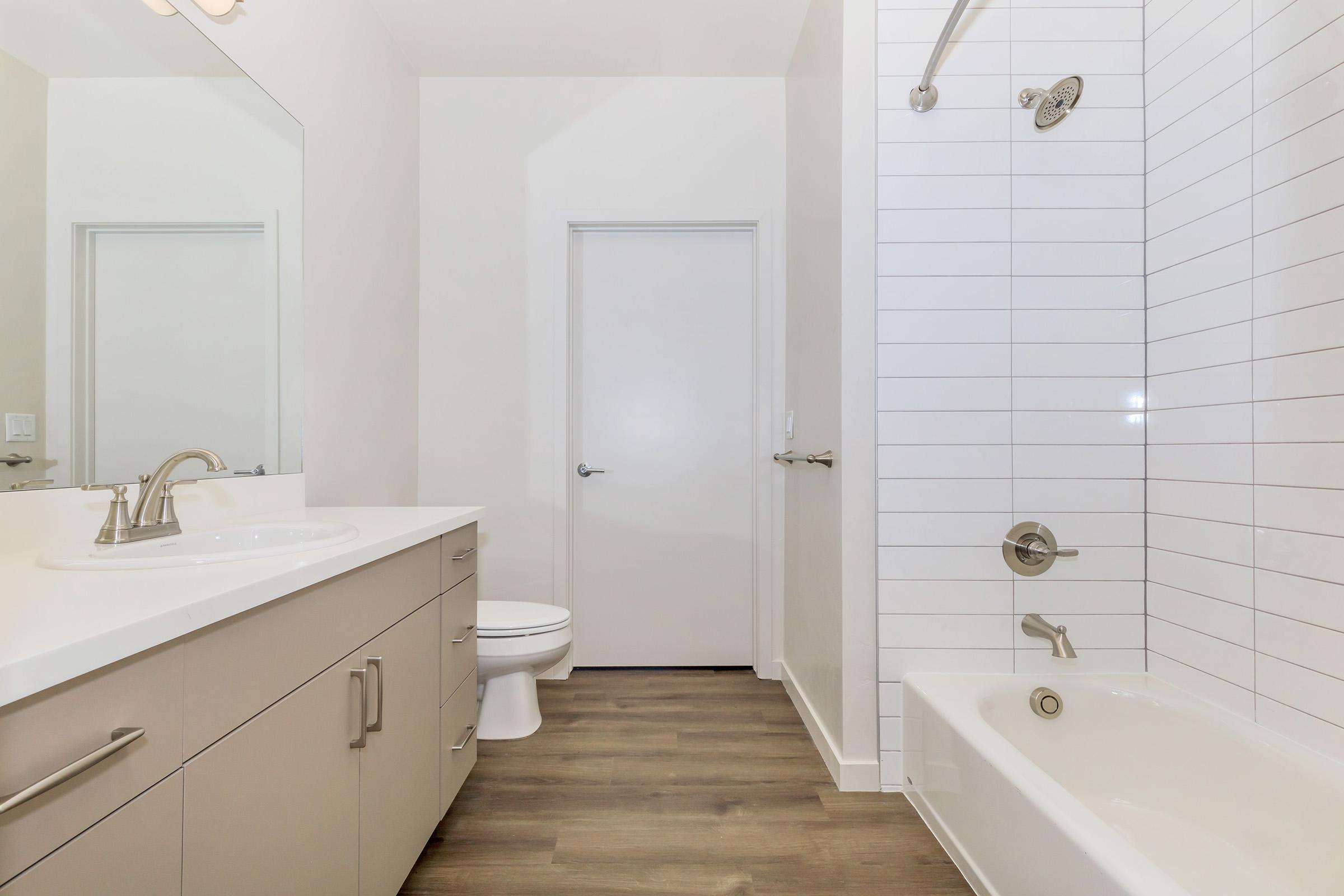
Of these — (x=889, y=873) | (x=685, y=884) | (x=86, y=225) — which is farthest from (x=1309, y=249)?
(x=86, y=225)

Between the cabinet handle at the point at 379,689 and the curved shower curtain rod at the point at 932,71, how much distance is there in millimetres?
1836

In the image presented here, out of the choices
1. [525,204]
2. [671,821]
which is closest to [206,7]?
[525,204]

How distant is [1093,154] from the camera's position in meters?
1.67

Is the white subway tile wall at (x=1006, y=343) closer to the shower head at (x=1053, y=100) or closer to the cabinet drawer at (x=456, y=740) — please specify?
the shower head at (x=1053, y=100)

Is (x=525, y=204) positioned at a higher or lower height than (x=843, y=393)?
higher

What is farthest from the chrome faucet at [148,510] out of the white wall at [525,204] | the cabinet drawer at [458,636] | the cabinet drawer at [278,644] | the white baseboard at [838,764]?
the white baseboard at [838,764]

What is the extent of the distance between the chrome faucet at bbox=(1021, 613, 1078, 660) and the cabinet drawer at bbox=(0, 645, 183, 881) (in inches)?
70.1

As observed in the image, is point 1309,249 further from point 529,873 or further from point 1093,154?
point 529,873

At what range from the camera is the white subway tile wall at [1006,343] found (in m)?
1.66

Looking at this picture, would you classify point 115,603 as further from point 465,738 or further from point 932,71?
point 932,71

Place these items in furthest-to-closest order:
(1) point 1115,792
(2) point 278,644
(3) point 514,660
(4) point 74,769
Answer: (3) point 514,660
(1) point 1115,792
(2) point 278,644
(4) point 74,769

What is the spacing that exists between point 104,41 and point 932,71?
1.77 meters

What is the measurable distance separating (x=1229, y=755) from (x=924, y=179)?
152 centimetres

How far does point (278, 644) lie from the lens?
83 cm
